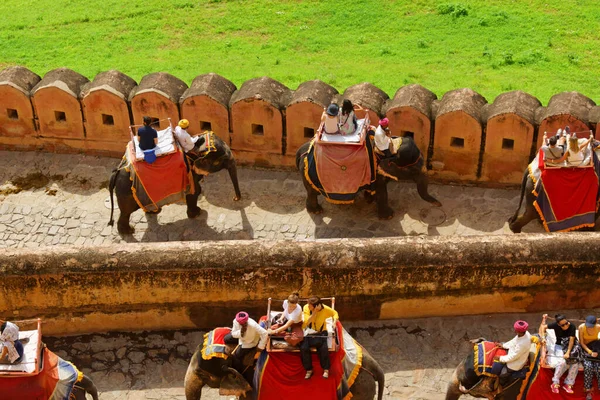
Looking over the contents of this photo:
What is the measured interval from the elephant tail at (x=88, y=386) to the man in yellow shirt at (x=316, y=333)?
201cm

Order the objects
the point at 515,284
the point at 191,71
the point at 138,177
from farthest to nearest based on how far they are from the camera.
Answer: the point at 191,71
the point at 138,177
the point at 515,284

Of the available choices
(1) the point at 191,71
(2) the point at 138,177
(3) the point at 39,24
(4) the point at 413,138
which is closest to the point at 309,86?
(4) the point at 413,138

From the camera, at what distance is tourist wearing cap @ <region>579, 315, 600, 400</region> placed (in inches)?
353

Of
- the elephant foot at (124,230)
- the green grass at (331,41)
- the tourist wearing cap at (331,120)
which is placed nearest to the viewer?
the tourist wearing cap at (331,120)

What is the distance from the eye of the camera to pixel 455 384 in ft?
31.6

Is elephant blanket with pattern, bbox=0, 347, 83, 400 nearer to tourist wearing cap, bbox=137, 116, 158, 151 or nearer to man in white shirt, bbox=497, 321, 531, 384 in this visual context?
man in white shirt, bbox=497, 321, 531, 384

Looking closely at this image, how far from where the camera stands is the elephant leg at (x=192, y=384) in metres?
9.62

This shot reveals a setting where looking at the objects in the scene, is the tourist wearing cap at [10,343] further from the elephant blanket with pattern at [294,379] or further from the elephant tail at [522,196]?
A: the elephant tail at [522,196]

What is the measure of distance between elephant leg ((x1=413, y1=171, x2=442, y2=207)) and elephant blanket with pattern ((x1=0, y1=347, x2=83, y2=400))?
5.68 metres

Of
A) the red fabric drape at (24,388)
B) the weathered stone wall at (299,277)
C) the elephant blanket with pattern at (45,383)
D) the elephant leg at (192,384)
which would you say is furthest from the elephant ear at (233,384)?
the red fabric drape at (24,388)

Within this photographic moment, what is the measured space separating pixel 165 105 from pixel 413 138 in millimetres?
3371

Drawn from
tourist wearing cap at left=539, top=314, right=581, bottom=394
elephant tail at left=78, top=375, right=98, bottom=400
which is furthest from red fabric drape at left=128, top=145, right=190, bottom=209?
tourist wearing cap at left=539, top=314, right=581, bottom=394

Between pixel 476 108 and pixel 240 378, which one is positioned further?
pixel 476 108

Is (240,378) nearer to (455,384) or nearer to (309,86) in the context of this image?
(455,384)
